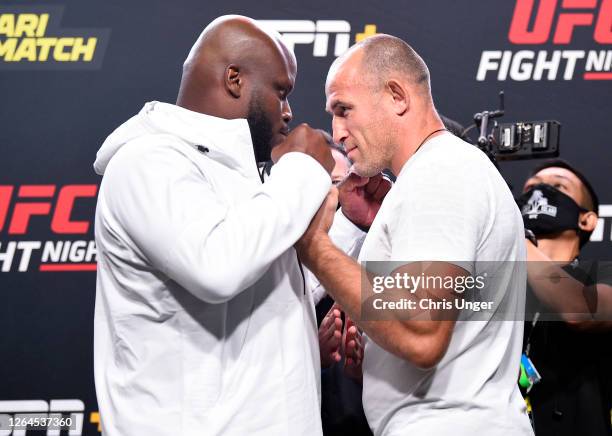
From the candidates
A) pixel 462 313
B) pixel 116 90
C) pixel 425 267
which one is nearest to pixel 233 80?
pixel 425 267

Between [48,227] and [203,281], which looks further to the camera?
[48,227]

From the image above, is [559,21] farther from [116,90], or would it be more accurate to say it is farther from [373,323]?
[373,323]

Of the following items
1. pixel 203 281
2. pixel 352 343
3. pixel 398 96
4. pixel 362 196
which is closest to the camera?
pixel 203 281

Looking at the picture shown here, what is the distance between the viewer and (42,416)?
11.3ft

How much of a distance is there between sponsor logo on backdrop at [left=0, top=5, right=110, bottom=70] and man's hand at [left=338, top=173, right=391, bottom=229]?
1805 mm

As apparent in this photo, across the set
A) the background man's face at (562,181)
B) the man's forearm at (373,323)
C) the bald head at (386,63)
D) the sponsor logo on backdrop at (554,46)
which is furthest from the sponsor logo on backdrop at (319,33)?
the man's forearm at (373,323)

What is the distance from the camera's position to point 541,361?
2.86 metres

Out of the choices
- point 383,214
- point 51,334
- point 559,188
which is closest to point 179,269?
point 383,214

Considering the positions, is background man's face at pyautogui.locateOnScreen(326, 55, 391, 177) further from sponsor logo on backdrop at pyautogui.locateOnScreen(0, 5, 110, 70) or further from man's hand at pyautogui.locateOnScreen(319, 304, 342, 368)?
sponsor logo on backdrop at pyautogui.locateOnScreen(0, 5, 110, 70)

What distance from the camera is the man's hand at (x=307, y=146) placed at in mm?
1553

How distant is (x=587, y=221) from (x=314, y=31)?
1446 millimetres

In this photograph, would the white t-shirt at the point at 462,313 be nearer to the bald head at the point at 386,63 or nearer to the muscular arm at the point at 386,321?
the muscular arm at the point at 386,321

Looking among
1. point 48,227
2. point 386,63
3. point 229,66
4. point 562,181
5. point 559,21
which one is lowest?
point 229,66

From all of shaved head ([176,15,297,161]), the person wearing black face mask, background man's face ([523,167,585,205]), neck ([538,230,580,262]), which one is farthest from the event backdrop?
shaved head ([176,15,297,161])
